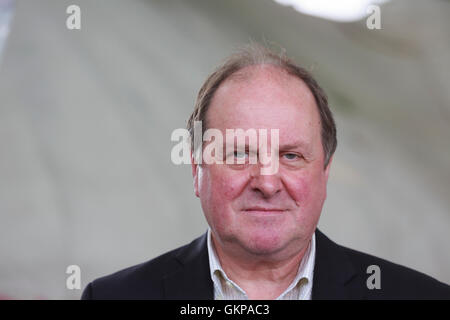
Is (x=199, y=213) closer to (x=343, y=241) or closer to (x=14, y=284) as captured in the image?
(x=343, y=241)

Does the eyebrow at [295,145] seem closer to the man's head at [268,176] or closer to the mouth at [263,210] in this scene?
the man's head at [268,176]

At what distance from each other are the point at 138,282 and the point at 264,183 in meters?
0.47

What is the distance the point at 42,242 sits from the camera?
1.74 meters

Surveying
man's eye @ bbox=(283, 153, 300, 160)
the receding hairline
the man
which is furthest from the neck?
the receding hairline

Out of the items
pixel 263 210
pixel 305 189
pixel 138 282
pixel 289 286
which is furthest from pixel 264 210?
pixel 138 282

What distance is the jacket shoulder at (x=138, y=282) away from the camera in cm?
141

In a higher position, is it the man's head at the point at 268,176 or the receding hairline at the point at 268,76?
the receding hairline at the point at 268,76

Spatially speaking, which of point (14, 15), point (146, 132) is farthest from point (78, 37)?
point (146, 132)

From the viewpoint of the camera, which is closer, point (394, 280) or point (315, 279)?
point (315, 279)

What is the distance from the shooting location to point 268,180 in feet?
4.15

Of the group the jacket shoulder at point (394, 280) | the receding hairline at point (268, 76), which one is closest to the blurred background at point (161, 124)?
the jacket shoulder at point (394, 280)

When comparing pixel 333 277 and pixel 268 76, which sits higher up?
pixel 268 76

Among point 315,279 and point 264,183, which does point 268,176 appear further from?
point 315,279

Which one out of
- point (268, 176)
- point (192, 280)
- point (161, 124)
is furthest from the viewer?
point (161, 124)
